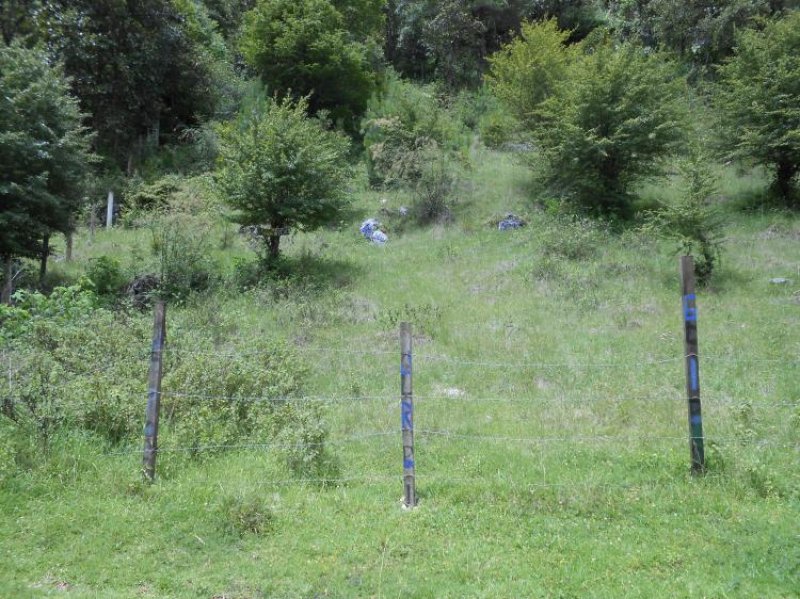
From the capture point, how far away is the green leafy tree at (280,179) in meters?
13.5

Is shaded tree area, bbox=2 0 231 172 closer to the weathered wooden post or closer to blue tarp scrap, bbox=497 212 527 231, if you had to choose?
the weathered wooden post

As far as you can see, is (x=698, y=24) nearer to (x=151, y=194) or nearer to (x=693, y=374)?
(x=151, y=194)

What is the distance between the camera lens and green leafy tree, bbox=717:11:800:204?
15.2 m

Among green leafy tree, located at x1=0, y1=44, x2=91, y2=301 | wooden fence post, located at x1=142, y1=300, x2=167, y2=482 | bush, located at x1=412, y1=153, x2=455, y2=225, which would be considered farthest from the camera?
bush, located at x1=412, y1=153, x2=455, y2=225

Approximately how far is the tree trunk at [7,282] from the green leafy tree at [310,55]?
12206 mm

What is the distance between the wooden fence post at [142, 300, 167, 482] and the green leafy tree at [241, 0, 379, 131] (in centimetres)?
1827

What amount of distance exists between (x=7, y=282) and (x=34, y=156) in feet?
8.46

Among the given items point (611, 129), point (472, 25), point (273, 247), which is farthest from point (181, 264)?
point (472, 25)

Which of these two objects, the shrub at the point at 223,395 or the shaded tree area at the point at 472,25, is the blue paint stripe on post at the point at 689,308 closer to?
the shrub at the point at 223,395

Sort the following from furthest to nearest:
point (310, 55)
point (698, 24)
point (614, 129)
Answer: point (698, 24), point (310, 55), point (614, 129)

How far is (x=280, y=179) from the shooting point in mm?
13367

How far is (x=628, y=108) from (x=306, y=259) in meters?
8.95

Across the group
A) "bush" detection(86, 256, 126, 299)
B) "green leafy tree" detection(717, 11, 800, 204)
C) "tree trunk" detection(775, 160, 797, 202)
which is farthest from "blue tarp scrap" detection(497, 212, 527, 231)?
"bush" detection(86, 256, 126, 299)

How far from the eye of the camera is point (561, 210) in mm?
16094
